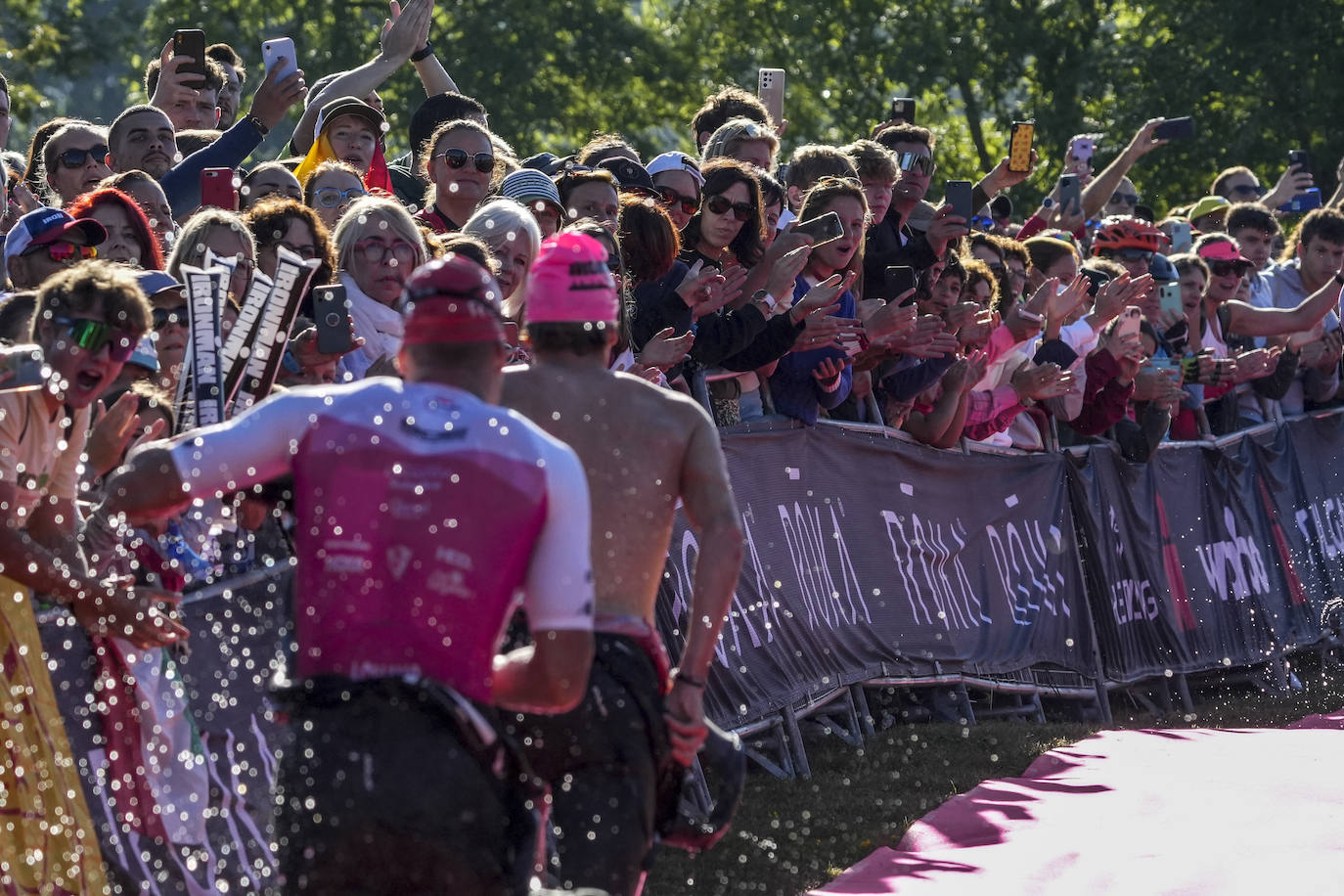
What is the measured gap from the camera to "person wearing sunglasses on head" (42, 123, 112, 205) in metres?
8.48

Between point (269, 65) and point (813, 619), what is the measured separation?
3594mm

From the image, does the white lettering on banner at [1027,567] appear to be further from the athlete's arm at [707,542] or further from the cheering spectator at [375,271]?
the athlete's arm at [707,542]

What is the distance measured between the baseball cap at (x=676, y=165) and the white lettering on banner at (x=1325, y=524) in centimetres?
776

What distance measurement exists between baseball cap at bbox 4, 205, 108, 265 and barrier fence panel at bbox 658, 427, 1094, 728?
9.18 feet

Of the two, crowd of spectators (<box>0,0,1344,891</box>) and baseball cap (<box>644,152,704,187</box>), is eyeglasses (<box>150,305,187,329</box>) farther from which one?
baseball cap (<box>644,152,704,187</box>)

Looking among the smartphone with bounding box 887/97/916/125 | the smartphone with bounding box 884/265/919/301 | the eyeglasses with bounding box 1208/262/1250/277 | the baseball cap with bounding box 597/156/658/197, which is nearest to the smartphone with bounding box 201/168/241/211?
the baseball cap with bounding box 597/156/658/197

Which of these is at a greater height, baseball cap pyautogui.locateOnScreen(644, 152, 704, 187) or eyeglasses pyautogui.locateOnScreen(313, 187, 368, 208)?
eyeglasses pyautogui.locateOnScreen(313, 187, 368, 208)

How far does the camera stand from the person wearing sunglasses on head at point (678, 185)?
916cm

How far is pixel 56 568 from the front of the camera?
5.40 metres

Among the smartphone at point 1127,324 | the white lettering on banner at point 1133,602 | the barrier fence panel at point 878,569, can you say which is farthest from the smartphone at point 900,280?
the white lettering on banner at point 1133,602

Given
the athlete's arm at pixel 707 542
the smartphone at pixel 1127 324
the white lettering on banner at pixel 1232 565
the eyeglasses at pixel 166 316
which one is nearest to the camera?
the athlete's arm at pixel 707 542

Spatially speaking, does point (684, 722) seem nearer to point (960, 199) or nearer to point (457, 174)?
point (457, 174)

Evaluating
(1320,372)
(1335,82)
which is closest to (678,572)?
(1320,372)

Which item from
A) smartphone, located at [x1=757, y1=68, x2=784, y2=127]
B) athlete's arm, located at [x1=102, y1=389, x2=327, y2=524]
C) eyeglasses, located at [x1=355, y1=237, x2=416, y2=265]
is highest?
smartphone, located at [x1=757, y1=68, x2=784, y2=127]
